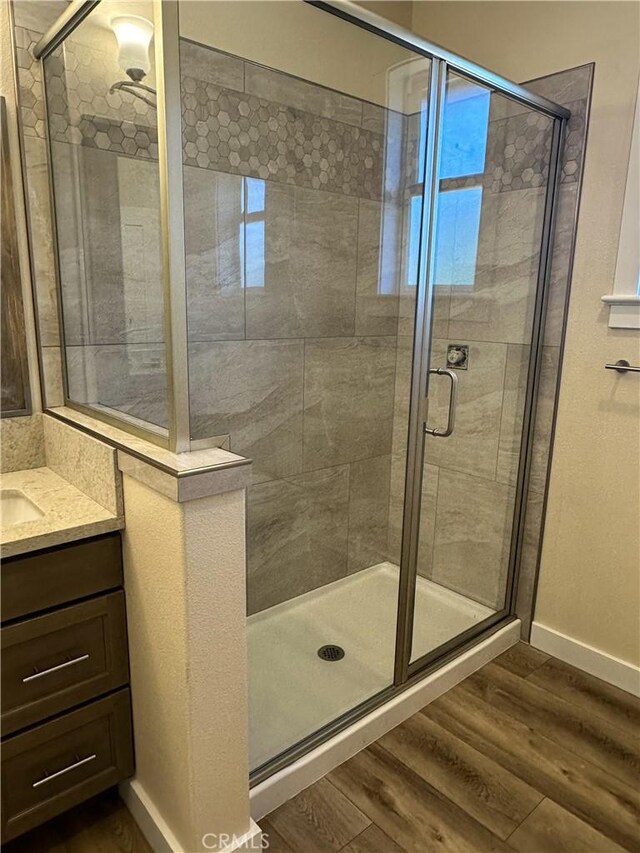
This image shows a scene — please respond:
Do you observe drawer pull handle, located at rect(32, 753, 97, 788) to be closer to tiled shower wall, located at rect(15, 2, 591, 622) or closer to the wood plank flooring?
the wood plank flooring

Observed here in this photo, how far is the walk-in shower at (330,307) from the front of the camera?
5.23 feet

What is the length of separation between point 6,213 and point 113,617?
46.1 inches

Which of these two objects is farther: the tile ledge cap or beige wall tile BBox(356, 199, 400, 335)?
beige wall tile BBox(356, 199, 400, 335)

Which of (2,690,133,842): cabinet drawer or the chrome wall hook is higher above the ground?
the chrome wall hook

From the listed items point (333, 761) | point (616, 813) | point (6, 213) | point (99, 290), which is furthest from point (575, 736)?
point (6, 213)

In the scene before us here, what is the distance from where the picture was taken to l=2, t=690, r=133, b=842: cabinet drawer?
1.37m

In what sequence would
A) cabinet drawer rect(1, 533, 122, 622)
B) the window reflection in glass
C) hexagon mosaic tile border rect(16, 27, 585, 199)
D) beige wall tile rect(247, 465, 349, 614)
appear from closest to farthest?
cabinet drawer rect(1, 533, 122, 622)
hexagon mosaic tile border rect(16, 27, 585, 199)
the window reflection in glass
beige wall tile rect(247, 465, 349, 614)

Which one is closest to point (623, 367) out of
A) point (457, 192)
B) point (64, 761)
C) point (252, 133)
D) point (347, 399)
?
point (457, 192)

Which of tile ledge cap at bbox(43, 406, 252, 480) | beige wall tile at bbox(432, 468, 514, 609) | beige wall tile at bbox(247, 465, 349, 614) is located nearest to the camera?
tile ledge cap at bbox(43, 406, 252, 480)

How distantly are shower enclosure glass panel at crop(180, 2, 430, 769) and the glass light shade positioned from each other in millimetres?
379

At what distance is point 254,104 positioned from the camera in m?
2.02

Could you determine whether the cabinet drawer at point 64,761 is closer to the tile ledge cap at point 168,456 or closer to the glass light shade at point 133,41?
the tile ledge cap at point 168,456

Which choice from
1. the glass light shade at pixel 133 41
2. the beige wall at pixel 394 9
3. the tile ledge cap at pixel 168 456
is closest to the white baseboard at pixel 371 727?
the tile ledge cap at pixel 168 456

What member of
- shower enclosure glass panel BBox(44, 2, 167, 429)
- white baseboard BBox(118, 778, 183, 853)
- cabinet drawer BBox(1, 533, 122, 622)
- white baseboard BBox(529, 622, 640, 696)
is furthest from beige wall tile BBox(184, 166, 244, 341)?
white baseboard BBox(529, 622, 640, 696)
